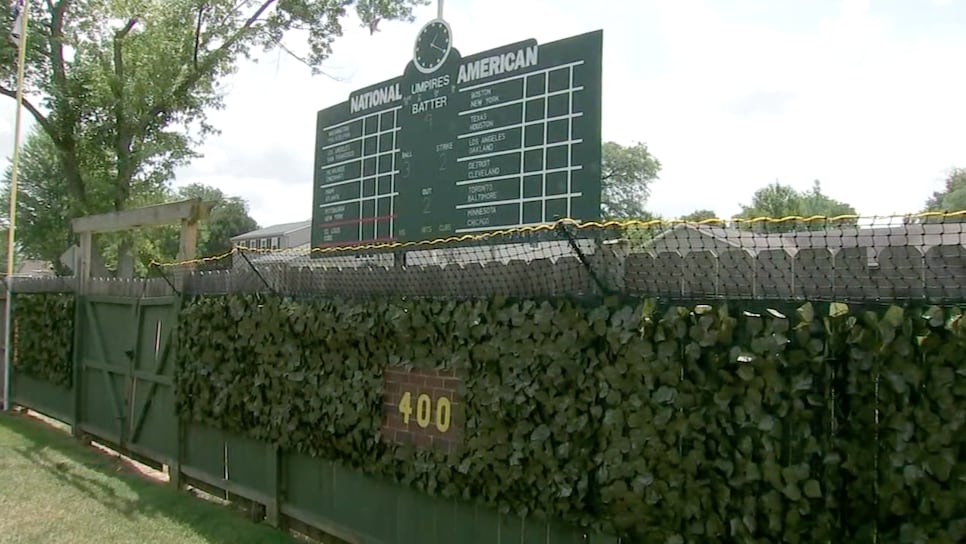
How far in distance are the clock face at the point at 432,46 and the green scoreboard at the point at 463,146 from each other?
0.01 metres

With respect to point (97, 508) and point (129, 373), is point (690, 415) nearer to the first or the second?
point (97, 508)

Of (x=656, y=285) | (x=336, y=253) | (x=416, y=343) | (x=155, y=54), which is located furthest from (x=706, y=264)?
(x=155, y=54)

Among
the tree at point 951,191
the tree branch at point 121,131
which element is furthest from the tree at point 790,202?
the tree branch at point 121,131

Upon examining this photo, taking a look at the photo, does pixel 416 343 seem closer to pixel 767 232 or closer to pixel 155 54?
pixel 767 232

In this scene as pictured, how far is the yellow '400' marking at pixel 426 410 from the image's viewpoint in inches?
180

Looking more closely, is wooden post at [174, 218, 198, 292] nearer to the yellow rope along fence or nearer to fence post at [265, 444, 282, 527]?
fence post at [265, 444, 282, 527]

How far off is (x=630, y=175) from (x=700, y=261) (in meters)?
69.1

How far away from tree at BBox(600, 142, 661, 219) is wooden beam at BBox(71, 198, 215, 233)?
61.4m

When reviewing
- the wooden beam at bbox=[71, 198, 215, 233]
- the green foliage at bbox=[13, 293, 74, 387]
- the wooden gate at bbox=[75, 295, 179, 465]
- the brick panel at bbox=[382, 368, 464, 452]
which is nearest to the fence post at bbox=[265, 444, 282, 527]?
the brick panel at bbox=[382, 368, 464, 452]

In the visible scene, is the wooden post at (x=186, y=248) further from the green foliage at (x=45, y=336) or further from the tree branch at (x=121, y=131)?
the tree branch at (x=121, y=131)

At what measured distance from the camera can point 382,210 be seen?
7.35m

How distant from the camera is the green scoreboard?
5.59m

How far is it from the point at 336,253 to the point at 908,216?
3.86 meters

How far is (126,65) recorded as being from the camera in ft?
67.3
